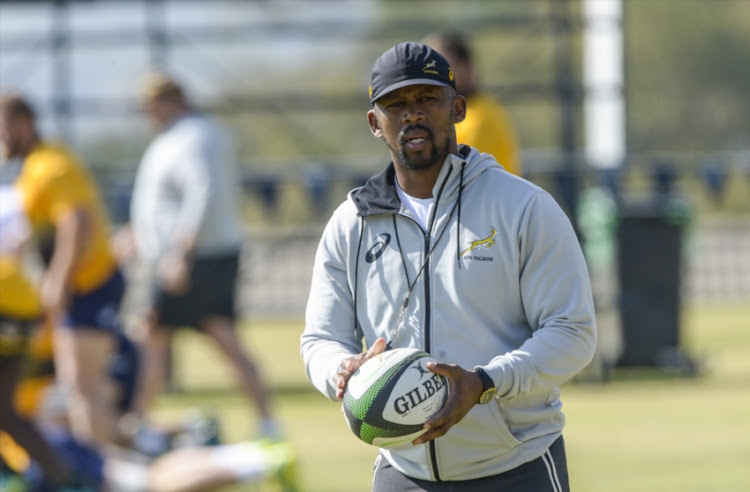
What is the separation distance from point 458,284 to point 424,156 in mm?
363

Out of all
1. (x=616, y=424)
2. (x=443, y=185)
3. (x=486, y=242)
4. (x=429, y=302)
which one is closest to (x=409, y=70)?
(x=443, y=185)

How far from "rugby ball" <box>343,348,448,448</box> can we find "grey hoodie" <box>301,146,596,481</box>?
0.49 ft

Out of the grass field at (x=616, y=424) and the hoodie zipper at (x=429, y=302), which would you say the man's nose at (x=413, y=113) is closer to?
the hoodie zipper at (x=429, y=302)

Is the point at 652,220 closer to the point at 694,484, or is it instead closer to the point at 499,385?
the point at 694,484

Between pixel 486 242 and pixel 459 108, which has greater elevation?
pixel 459 108

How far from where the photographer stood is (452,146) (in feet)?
12.6

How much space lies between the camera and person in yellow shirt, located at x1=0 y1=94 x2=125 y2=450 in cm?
770

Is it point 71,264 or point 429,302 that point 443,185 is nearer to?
point 429,302

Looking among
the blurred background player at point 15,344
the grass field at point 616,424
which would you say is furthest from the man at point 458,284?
the grass field at point 616,424

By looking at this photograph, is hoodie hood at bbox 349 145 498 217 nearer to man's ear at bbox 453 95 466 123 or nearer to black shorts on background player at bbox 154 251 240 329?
man's ear at bbox 453 95 466 123

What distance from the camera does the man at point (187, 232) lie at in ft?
27.8

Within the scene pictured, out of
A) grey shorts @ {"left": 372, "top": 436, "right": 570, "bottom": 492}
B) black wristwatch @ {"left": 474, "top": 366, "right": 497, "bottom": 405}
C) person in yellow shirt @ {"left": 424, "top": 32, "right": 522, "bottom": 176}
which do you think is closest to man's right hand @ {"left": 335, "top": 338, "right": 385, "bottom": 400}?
black wristwatch @ {"left": 474, "top": 366, "right": 497, "bottom": 405}

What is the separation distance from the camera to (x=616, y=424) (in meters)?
9.38

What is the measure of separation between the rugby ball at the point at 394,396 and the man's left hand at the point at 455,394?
3 centimetres
